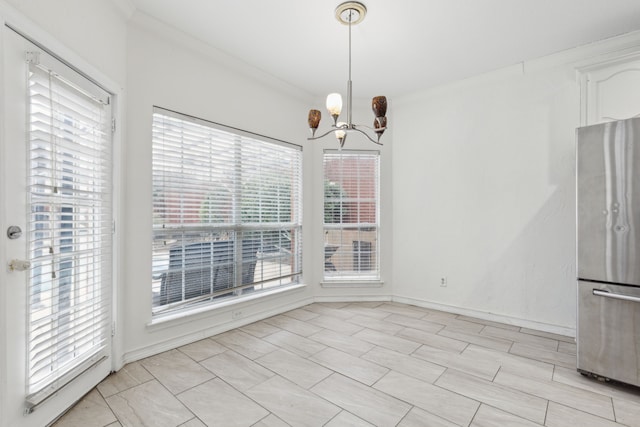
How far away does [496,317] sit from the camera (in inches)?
140

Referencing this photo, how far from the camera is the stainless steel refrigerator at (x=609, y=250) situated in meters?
2.12

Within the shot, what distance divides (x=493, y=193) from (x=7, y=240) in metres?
4.11

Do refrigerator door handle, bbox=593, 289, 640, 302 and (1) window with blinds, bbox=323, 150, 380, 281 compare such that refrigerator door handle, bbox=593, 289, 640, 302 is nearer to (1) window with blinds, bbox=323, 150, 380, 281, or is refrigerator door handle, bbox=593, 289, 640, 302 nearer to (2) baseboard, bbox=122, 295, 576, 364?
(2) baseboard, bbox=122, 295, 576, 364

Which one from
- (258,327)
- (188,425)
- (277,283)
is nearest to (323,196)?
(277,283)

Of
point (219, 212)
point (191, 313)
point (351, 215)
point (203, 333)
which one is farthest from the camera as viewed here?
point (351, 215)

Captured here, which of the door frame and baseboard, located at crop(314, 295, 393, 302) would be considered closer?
the door frame

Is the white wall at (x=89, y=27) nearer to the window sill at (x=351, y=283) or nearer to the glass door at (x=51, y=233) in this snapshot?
the glass door at (x=51, y=233)

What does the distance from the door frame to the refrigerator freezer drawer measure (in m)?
3.49

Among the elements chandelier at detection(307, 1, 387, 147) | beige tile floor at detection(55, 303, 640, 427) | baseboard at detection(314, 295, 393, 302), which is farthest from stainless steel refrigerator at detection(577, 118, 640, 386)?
baseboard at detection(314, 295, 393, 302)

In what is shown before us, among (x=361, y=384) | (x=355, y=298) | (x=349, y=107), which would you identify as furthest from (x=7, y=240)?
(x=355, y=298)

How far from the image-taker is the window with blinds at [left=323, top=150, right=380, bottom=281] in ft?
14.2

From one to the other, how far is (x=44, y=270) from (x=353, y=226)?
3.29 metres

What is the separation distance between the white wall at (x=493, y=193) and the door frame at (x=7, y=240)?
3282 millimetres

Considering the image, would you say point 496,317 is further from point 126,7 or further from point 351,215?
point 126,7
